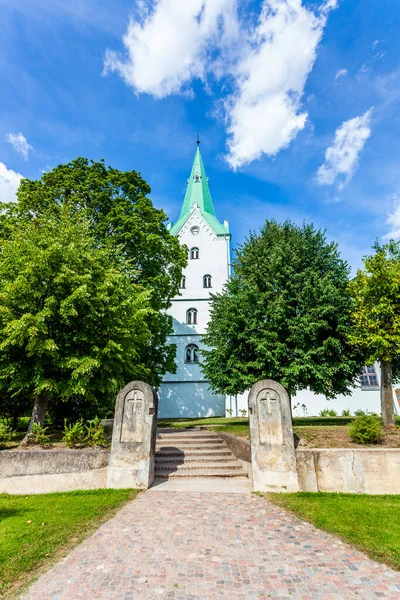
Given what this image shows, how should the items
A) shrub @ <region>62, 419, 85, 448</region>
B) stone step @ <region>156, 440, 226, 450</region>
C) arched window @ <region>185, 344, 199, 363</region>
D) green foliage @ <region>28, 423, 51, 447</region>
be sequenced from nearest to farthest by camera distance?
shrub @ <region>62, 419, 85, 448</region> < green foliage @ <region>28, 423, 51, 447</region> < stone step @ <region>156, 440, 226, 450</region> < arched window @ <region>185, 344, 199, 363</region>

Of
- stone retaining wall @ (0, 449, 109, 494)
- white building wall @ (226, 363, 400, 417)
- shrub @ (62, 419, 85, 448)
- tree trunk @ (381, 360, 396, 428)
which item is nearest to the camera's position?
stone retaining wall @ (0, 449, 109, 494)

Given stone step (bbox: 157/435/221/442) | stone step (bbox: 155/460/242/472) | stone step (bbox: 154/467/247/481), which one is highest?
Result: stone step (bbox: 157/435/221/442)

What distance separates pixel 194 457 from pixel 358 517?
17.2 feet

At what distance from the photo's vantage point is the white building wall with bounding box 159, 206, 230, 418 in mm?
25453

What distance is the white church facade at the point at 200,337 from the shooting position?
25.0 meters

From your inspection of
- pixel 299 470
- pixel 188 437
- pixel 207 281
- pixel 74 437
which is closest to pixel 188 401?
pixel 207 281

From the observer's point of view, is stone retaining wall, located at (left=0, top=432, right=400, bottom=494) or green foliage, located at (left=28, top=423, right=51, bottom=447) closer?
stone retaining wall, located at (left=0, top=432, right=400, bottom=494)

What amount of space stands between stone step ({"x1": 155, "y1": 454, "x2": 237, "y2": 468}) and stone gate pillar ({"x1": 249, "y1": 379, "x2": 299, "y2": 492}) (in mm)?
2277

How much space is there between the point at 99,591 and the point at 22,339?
20.8ft

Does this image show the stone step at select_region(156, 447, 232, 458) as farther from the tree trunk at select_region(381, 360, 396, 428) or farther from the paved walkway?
the tree trunk at select_region(381, 360, 396, 428)

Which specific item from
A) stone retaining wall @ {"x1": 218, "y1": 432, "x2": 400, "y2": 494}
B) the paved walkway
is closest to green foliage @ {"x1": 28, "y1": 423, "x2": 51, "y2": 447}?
the paved walkway

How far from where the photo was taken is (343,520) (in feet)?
16.6

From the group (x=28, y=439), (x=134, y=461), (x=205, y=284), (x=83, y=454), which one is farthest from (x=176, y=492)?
(x=205, y=284)

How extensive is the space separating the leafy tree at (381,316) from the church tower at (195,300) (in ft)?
43.0
